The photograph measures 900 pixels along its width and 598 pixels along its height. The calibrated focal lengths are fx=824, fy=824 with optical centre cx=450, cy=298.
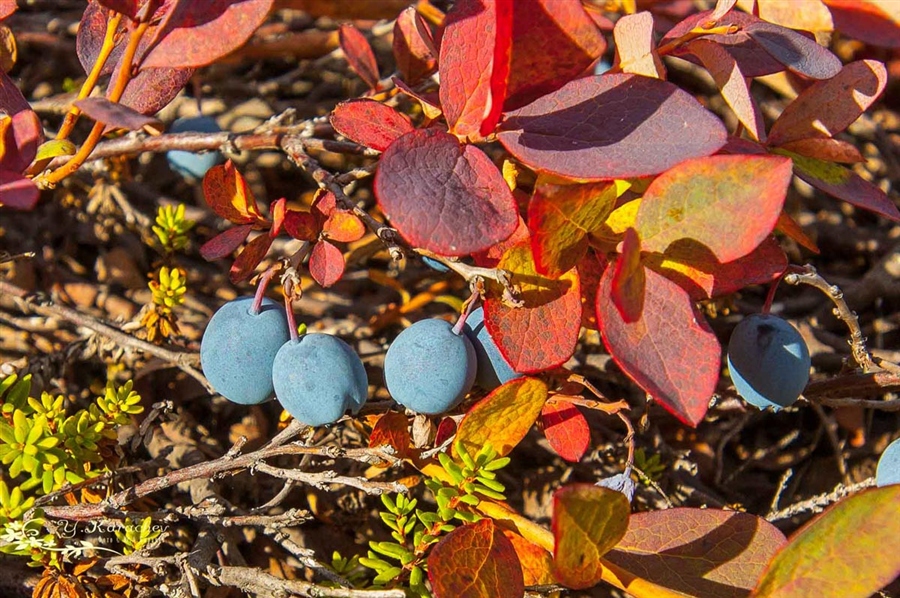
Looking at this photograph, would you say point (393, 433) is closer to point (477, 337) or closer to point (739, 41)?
point (477, 337)

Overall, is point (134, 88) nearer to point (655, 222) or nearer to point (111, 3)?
point (111, 3)

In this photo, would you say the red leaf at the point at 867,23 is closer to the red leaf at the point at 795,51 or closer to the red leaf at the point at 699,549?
the red leaf at the point at 795,51

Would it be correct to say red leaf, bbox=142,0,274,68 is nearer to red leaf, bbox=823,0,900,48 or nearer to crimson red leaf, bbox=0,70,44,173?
crimson red leaf, bbox=0,70,44,173

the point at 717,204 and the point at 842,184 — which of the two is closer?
the point at 717,204

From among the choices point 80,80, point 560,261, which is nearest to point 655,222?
point 560,261

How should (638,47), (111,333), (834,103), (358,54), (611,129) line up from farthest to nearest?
(358,54) → (111,333) → (834,103) → (638,47) → (611,129)

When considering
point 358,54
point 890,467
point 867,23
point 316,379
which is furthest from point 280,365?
point 867,23

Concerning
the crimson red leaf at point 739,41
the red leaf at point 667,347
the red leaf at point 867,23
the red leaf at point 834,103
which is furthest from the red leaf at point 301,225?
the red leaf at point 867,23
